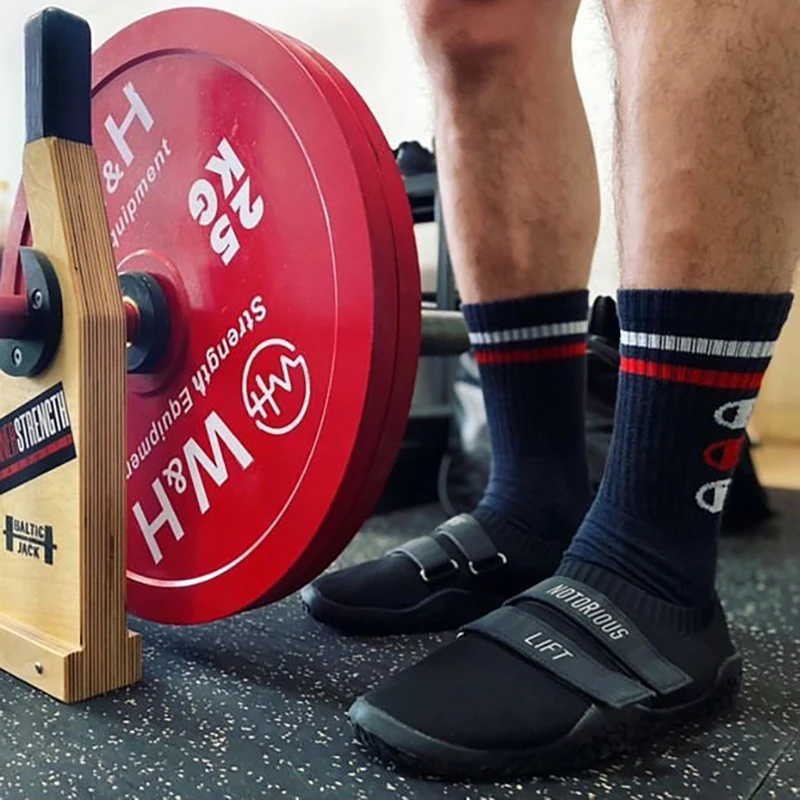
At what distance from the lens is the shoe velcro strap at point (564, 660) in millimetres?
607

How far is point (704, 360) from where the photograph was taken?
2.08 feet

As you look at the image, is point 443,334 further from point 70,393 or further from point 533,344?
point 70,393

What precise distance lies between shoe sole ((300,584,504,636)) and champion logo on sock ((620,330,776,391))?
1.10 feet

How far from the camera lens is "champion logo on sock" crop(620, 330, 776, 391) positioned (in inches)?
24.9

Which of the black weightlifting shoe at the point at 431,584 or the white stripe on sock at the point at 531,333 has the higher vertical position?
the white stripe on sock at the point at 531,333

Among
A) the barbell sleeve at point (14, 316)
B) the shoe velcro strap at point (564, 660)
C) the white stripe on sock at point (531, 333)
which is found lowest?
the shoe velcro strap at point (564, 660)

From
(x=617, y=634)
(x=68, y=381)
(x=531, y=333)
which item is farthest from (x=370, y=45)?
(x=617, y=634)

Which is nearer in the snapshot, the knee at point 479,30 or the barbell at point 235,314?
the barbell at point 235,314

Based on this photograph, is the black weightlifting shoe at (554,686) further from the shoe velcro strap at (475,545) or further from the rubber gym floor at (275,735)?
the shoe velcro strap at (475,545)

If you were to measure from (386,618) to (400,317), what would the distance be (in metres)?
0.32

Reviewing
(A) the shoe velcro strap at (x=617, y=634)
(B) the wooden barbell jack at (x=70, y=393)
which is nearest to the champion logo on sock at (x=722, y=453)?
(A) the shoe velcro strap at (x=617, y=634)

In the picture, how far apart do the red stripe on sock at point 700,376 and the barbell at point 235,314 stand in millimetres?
179

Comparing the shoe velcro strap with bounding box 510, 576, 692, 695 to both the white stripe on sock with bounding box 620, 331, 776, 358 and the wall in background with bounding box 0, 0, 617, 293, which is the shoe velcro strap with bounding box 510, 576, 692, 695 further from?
the wall in background with bounding box 0, 0, 617, 293

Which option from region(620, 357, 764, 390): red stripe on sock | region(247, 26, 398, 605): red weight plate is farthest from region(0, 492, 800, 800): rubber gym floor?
region(620, 357, 764, 390): red stripe on sock
